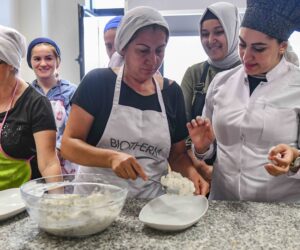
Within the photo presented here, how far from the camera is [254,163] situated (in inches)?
42.7

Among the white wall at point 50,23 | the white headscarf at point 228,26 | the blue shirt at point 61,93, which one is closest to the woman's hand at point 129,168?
the white headscarf at point 228,26

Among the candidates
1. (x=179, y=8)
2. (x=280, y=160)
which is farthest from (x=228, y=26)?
(x=179, y=8)

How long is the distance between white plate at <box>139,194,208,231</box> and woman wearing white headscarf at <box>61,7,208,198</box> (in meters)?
0.11

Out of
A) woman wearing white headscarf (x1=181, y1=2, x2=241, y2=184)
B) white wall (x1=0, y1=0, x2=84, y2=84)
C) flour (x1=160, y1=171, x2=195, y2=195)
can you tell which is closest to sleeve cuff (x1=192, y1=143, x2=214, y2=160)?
flour (x1=160, y1=171, x2=195, y2=195)

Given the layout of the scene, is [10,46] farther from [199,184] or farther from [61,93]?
[61,93]

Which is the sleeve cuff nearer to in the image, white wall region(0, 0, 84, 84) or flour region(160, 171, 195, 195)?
flour region(160, 171, 195, 195)

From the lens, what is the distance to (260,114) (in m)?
1.08

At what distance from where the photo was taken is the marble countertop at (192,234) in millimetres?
697

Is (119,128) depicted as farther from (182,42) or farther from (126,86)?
(182,42)

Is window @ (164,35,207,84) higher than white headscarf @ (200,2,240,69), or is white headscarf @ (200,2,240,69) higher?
white headscarf @ (200,2,240,69)

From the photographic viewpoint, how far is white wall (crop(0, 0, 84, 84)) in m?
3.01

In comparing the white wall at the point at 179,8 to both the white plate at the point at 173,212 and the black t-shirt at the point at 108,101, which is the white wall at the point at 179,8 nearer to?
the black t-shirt at the point at 108,101

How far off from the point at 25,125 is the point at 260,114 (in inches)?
29.6

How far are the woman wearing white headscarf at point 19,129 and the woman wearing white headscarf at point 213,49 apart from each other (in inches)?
26.2
